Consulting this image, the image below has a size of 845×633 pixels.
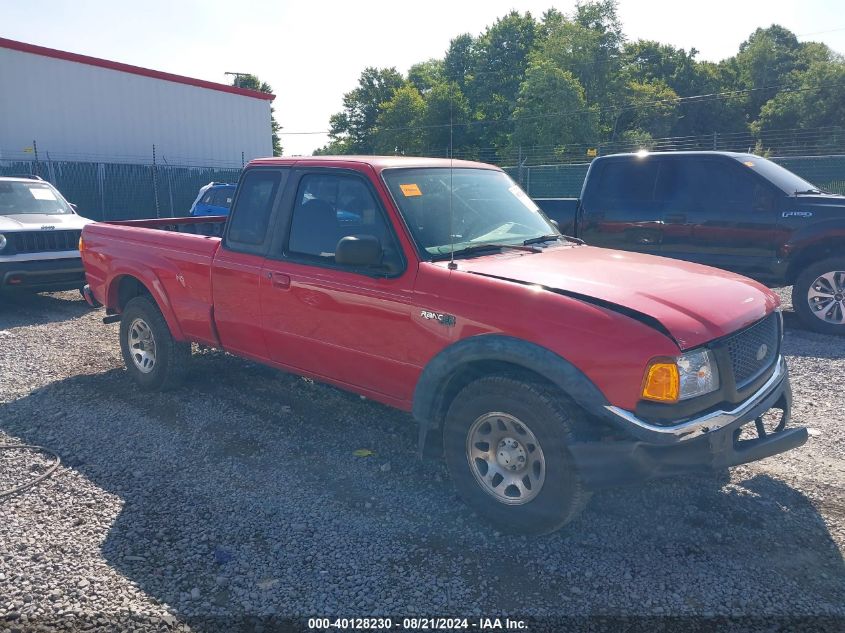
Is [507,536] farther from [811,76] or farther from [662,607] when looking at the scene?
[811,76]

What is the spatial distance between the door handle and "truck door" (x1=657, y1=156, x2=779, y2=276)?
5.78 metres

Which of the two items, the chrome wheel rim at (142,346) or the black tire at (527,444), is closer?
the black tire at (527,444)

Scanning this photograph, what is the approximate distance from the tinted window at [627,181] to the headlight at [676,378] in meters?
6.04

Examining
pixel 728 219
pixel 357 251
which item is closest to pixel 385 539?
pixel 357 251

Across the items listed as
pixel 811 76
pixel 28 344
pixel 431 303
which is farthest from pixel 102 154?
pixel 811 76

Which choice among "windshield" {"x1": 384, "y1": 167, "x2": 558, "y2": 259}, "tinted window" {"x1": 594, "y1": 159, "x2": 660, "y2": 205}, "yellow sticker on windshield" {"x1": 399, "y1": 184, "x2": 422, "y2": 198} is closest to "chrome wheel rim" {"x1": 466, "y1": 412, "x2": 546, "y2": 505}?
"windshield" {"x1": 384, "y1": 167, "x2": 558, "y2": 259}

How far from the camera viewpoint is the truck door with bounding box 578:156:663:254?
874 cm

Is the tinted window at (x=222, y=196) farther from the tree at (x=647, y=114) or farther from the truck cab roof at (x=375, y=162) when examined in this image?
the tree at (x=647, y=114)

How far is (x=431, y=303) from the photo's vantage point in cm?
378

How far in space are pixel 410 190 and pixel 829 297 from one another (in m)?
Result: 6.04

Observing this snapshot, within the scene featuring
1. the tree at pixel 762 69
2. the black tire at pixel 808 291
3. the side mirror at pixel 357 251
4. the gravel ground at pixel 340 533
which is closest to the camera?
the gravel ground at pixel 340 533

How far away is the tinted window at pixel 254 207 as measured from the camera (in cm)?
488

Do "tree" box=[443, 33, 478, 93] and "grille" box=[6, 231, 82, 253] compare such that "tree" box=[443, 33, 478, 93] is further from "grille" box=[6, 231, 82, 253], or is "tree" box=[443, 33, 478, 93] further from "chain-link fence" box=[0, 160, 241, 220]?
"grille" box=[6, 231, 82, 253]

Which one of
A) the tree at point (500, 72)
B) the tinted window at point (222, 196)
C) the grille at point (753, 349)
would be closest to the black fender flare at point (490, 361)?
the grille at point (753, 349)
